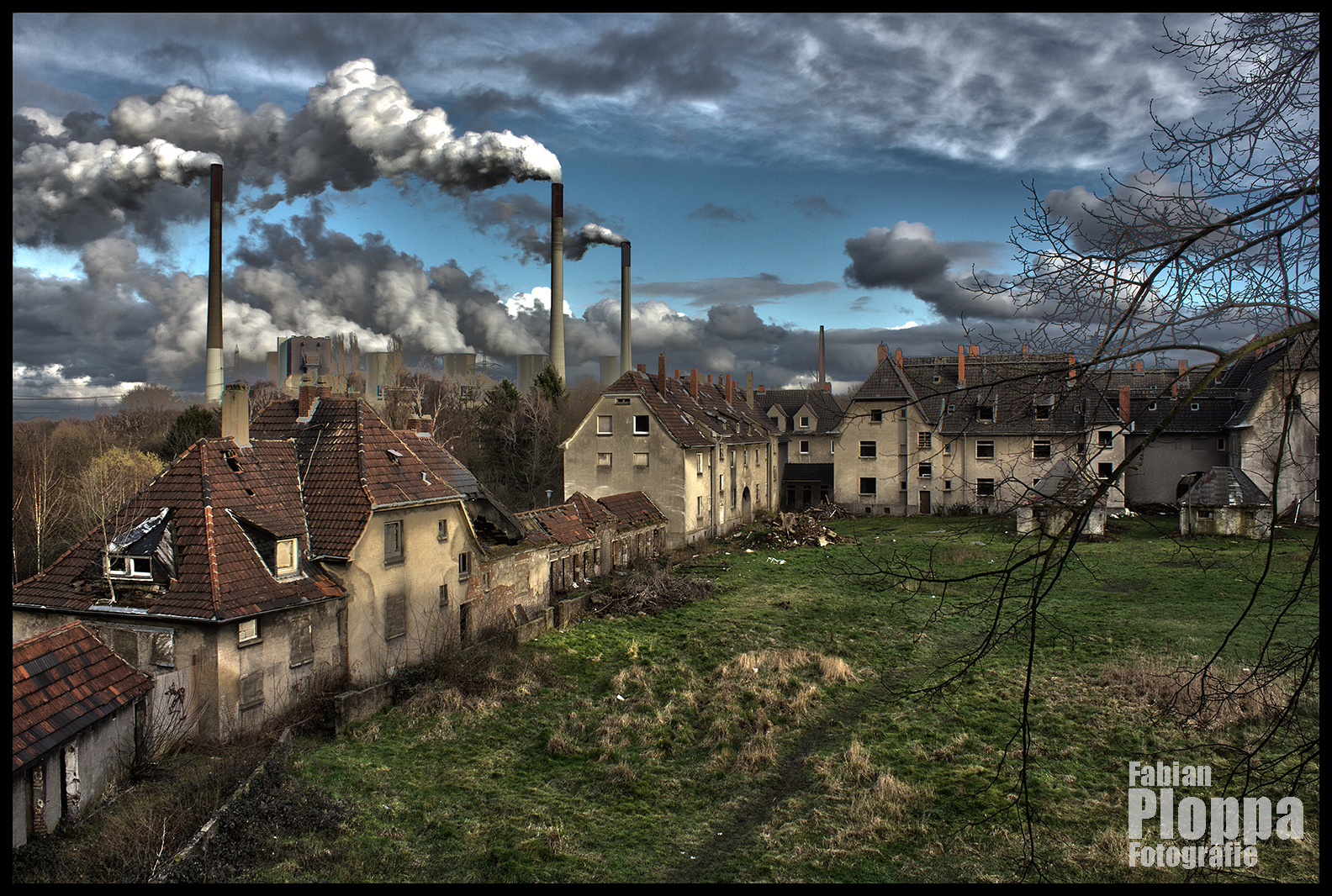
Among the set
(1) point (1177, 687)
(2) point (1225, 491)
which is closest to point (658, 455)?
(1) point (1177, 687)

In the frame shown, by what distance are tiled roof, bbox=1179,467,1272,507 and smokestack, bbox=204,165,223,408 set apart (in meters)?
55.5

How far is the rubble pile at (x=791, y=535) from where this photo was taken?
126 feet

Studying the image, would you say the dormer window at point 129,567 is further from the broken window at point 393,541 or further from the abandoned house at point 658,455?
the abandoned house at point 658,455

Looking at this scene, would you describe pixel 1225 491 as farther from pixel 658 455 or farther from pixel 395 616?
pixel 395 616

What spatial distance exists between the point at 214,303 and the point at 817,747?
46.9m

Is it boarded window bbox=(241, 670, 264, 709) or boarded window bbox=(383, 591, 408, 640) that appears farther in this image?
boarded window bbox=(383, 591, 408, 640)

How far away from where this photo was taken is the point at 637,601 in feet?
84.5

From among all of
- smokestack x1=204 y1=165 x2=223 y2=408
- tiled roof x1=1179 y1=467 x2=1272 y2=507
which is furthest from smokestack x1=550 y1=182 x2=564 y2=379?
tiled roof x1=1179 y1=467 x2=1272 y2=507

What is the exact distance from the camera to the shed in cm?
3584

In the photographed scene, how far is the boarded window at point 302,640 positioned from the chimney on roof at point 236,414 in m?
5.22

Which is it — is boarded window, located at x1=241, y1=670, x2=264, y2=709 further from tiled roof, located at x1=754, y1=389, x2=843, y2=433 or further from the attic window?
tiled roof, located at x1=754, y1=389, x2=843, y2=433

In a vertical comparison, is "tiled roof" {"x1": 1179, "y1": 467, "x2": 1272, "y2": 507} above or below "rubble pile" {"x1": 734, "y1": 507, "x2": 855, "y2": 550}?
above

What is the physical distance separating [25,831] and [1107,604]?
27.8 m

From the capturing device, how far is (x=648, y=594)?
26.2 meters
